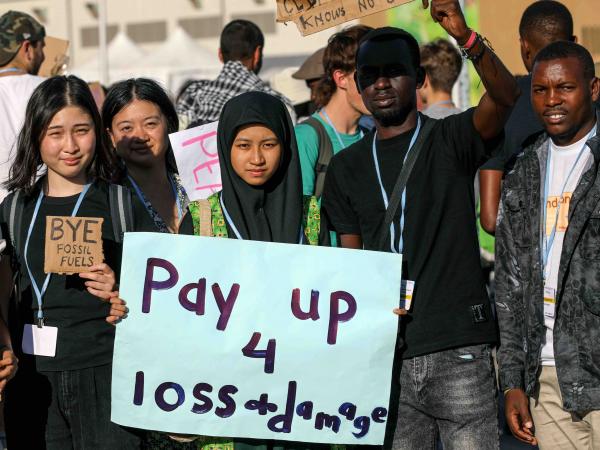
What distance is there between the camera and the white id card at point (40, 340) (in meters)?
4.10

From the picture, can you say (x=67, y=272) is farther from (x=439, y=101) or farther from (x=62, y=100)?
(x=439, y=101)

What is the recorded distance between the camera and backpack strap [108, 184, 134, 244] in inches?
168

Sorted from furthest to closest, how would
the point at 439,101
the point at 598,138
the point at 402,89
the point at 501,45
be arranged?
the point at 501,45 < the point at 439,101 < the point at 402,89 < the point at 598,138

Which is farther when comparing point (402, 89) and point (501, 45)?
point (501, 45)

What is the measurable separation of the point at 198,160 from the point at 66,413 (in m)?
2.13

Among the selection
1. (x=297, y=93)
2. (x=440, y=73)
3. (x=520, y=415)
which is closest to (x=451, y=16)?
(x=520, y=415)

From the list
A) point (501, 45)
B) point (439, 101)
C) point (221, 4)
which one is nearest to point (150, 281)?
point (439, 101)

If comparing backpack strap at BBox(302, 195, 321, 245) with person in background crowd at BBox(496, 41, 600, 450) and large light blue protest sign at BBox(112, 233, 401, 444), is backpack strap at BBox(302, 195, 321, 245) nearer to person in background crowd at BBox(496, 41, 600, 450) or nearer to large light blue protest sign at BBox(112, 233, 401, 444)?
large light blue protest sign at BBox(112, 233, 401, 444)

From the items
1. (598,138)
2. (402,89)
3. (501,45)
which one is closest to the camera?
(598,138)

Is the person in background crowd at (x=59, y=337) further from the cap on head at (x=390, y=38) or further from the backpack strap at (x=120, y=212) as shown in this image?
the cap on head at (x=390, y=38)

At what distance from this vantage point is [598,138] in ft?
12.8

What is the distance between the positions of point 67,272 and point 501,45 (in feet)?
17.5

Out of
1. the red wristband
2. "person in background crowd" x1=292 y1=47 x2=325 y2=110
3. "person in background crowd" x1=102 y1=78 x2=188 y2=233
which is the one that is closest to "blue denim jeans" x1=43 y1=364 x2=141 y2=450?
"person in background crowd" x1=102 y1=78 x2=188 y2=233

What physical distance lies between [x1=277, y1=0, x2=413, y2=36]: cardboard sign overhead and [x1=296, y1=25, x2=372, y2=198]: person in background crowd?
1460 mm
